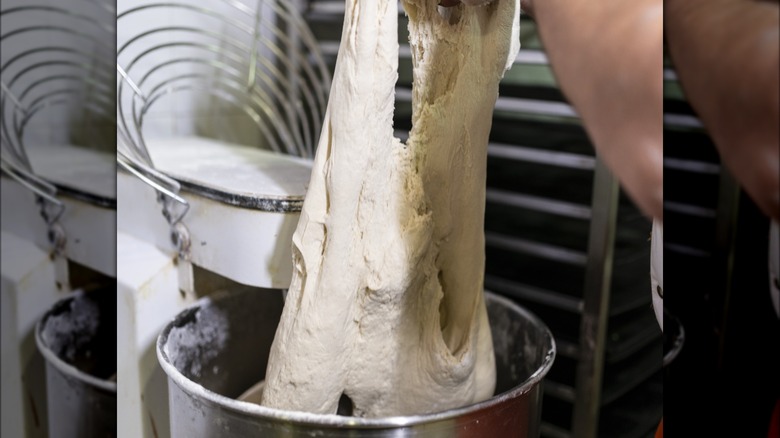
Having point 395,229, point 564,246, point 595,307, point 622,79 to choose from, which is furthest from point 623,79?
point 564,246

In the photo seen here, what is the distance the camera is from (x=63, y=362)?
1.43 feet

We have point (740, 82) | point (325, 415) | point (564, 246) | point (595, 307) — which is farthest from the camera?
point (564, 246)

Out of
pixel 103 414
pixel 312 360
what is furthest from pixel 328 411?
pixel 103 414

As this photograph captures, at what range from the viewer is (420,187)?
585 mm

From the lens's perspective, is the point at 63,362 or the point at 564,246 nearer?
the point at 63,362

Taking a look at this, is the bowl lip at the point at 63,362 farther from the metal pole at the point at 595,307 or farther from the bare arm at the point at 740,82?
the metal pole at the point at 595,307

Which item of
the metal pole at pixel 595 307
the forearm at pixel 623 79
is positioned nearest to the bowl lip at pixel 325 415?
the forearm at pixel 623 79

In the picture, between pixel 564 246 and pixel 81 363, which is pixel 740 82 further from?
pixel 564 246

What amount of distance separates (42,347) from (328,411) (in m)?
0.26

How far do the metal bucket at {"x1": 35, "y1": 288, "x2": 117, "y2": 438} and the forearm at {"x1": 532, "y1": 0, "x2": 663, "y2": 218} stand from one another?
0.96ft

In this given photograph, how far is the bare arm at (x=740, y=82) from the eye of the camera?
229 millimetres

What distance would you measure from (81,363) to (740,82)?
0.42m

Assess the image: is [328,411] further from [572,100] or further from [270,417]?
[572,100]

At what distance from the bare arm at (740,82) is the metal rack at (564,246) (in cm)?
45
